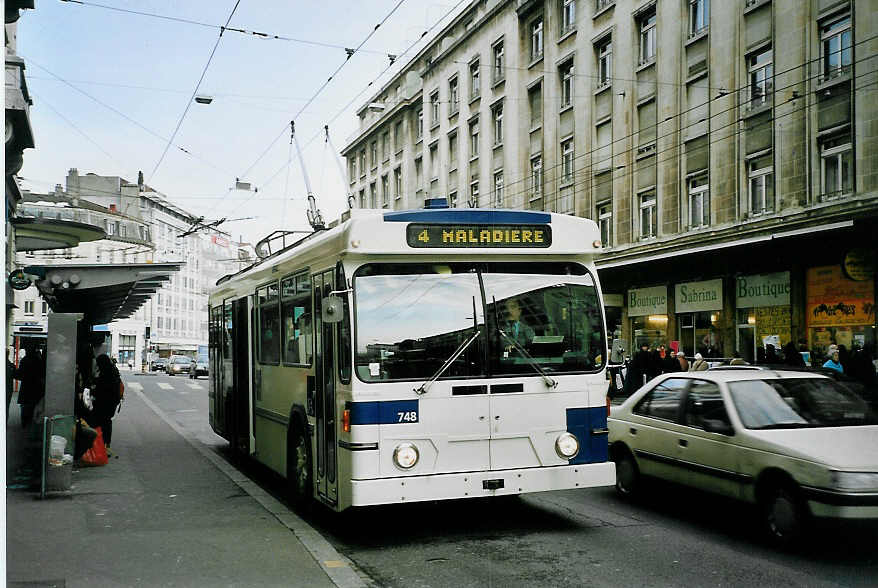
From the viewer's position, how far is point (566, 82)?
33375 millimetres

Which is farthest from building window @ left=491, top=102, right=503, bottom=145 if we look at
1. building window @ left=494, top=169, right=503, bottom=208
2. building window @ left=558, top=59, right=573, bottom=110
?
building window @ left=558, top=59, right=573, bottom=110

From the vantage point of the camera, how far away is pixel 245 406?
1245cm

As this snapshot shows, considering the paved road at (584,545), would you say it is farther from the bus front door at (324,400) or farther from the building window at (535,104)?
the building window at (535,104)

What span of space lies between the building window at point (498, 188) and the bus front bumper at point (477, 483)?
30385 millimetres

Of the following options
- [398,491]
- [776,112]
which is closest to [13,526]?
[398,491]

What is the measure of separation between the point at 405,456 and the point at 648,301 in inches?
894

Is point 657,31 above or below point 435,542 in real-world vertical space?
above

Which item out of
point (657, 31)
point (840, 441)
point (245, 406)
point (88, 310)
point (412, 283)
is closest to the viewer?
point (840, 441)

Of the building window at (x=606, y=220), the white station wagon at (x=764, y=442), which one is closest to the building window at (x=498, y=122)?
the building window at (x=606, y=220)

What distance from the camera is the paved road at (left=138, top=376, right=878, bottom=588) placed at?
21.6ft

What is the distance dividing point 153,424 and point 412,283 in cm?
1439

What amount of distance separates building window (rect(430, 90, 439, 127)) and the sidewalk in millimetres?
35147

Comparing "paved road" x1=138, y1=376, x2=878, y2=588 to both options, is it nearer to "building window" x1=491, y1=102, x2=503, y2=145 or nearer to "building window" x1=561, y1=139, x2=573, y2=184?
"building window" x1=561, y1=139, x2=573, y2=184

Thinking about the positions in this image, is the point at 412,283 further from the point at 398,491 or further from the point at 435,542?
the point at 435,542
